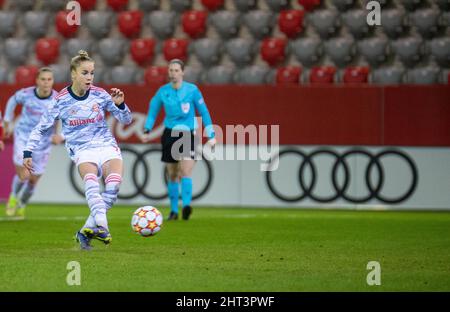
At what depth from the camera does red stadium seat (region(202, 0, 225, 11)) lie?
21.8 metres

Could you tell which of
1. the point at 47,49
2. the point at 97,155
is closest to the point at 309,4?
the point at 47,49

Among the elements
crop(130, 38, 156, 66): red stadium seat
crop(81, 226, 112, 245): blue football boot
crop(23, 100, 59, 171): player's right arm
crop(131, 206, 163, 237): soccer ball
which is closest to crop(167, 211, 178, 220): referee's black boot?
crop(131, 206, 163, 237): soccer ball

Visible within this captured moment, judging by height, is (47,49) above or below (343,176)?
above

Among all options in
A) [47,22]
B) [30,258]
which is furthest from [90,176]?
[47,22]

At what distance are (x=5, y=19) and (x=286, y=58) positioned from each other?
6.07 metres

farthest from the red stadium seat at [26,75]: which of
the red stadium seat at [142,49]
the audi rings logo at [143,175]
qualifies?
the audi rings logo at [143,175]

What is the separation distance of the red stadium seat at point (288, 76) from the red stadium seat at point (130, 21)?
3373 millimetres

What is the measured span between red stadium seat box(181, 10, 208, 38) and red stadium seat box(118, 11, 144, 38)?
0.95 metres

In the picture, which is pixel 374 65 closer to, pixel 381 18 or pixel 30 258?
pixel 381 18

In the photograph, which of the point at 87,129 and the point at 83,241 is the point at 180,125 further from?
the point at 83,241

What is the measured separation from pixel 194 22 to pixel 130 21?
4.52ft

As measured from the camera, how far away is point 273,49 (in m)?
21.0

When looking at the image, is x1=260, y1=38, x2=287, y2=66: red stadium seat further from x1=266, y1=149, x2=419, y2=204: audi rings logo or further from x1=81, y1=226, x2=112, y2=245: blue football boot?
x1=81, y1=226, x2=112, y2=245: blue football boot
